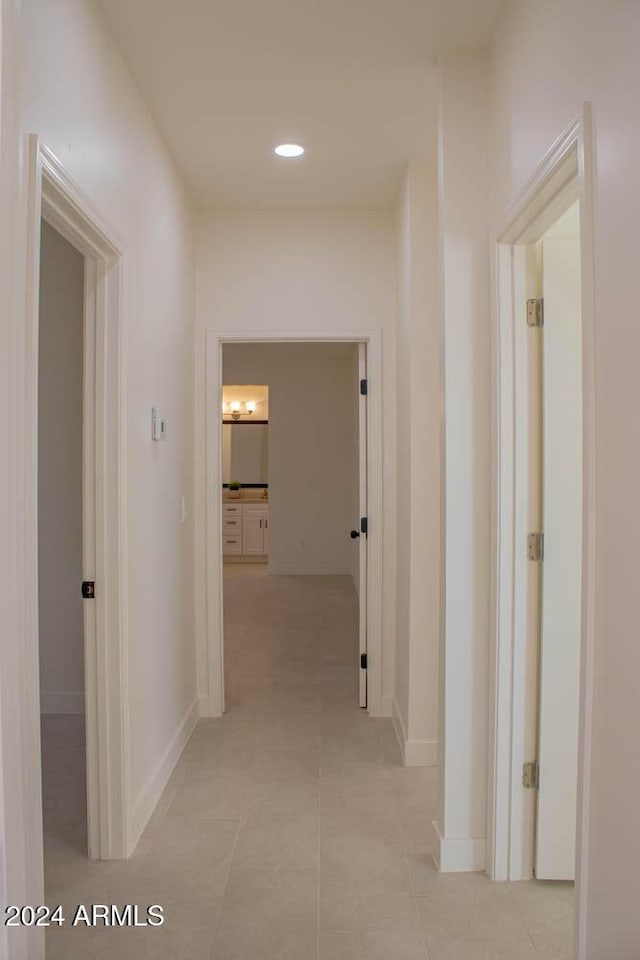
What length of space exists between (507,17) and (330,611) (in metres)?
5.29

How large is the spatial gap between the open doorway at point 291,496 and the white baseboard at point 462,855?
3.10m

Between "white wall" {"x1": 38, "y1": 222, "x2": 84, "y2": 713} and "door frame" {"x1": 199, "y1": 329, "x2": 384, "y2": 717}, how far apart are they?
30.3 inches

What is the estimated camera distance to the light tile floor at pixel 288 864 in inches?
82.1

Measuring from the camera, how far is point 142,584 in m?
2.79

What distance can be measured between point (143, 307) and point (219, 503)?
1.45m

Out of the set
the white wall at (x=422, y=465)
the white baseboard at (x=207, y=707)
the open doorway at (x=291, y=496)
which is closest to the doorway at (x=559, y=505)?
the white wall at (x=422, y=465)

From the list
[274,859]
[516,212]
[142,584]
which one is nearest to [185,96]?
[516,212]

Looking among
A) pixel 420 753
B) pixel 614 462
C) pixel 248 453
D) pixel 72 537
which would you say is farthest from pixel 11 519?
pixel 248 453

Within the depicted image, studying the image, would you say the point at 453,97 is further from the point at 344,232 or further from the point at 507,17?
the point at 344,232

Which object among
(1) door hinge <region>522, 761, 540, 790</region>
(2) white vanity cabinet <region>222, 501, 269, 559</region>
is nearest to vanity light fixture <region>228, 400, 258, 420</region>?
(2) white vanity cabinet <region>222, 501, 269, 559</region>

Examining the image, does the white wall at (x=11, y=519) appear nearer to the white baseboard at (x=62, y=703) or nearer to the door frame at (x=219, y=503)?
the door frame at (x=219, y=503)

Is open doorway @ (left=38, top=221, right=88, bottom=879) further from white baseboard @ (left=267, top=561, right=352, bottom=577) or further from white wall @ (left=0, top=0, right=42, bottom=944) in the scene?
white baseboard @ (left=267, top=561, right=352, bottom=577)

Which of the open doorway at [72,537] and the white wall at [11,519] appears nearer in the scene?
the white wall at [11,519]

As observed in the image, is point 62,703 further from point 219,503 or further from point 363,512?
point 363,512
